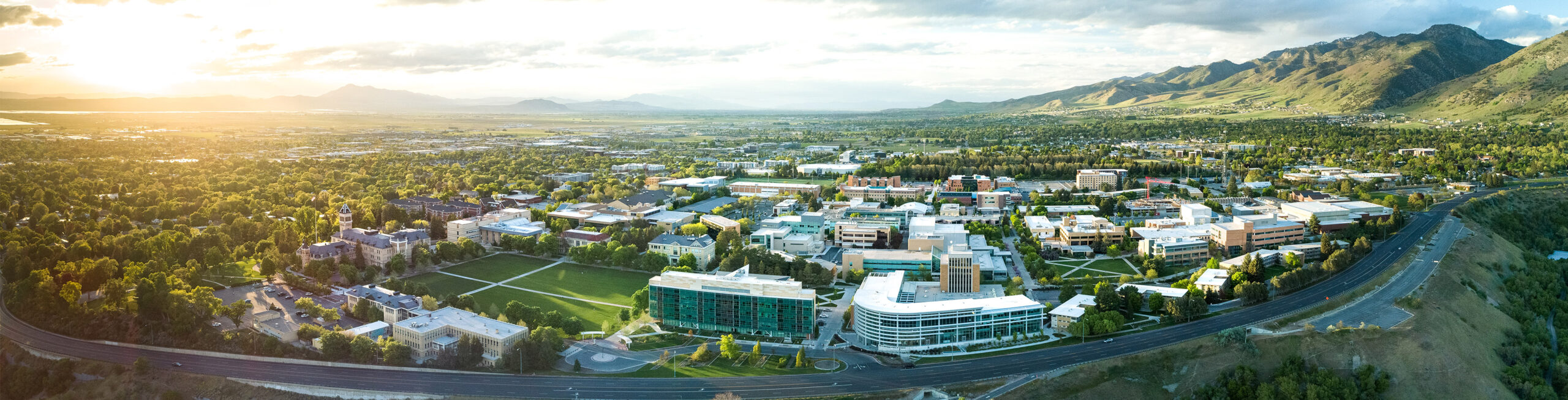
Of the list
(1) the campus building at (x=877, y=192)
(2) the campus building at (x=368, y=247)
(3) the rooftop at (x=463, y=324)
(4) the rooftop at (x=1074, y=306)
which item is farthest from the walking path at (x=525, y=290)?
(1) the campus building at (x=877, y=192)

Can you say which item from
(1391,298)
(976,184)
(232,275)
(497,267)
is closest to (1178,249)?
(1391,298)

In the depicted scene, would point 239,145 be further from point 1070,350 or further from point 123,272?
point 1070,350

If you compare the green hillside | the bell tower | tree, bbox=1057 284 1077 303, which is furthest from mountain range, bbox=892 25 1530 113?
the bell tower

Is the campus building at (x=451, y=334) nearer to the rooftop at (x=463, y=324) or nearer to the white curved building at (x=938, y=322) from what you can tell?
the rooftop at (x=463, y=324)

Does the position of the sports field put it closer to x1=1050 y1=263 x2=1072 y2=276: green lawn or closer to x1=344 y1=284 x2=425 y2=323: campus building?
x1=344 y1=284 x2=425 y2=323: campus building

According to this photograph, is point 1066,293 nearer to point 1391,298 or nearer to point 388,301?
point 1391,298
